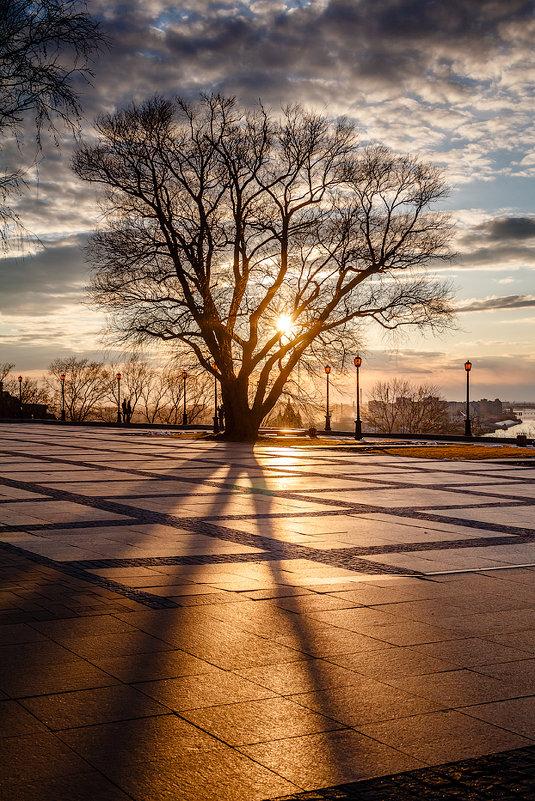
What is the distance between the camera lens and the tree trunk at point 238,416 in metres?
35.7

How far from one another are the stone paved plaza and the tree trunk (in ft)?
75.9

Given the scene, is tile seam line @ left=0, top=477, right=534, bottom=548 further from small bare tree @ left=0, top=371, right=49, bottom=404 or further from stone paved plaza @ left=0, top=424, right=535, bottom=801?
small bare tree @ left=0, top=371, right=49, bottom=404

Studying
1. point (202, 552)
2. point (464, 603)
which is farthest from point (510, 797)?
point (202, 552)

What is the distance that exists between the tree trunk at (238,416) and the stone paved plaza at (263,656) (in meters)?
23.1

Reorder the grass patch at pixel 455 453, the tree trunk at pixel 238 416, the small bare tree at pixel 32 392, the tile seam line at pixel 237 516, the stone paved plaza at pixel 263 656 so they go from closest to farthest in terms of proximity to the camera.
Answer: the stone paved plaza at pixel 263 656, the tile seam line at pixel 237 516, the grass patch at pixel 455 453, the tree trunk at pixel 238 416, the small bare tree at pixel 32 392

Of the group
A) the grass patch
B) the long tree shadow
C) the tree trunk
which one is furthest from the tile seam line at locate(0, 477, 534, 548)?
the tree trunk

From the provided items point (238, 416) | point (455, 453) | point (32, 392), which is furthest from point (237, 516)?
point (32, 392)

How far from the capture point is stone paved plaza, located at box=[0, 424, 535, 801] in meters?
3.81

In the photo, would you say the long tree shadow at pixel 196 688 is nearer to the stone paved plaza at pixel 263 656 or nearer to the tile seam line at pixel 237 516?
A: the stone paved plaza at pixel 263 656

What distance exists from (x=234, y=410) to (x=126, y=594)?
2874cm

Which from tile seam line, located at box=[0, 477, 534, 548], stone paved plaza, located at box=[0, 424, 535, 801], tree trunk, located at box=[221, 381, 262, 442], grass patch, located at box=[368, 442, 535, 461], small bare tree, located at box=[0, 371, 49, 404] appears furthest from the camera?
small bare tree, located at box=[0, 371, 49, 404]

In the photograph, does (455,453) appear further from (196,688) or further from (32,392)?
(32,392)

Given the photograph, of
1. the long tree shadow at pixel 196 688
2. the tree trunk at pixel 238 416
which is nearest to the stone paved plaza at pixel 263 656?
the long tree shadow at pixel 196 688

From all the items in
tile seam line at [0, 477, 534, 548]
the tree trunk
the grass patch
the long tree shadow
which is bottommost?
the long tree shadow
